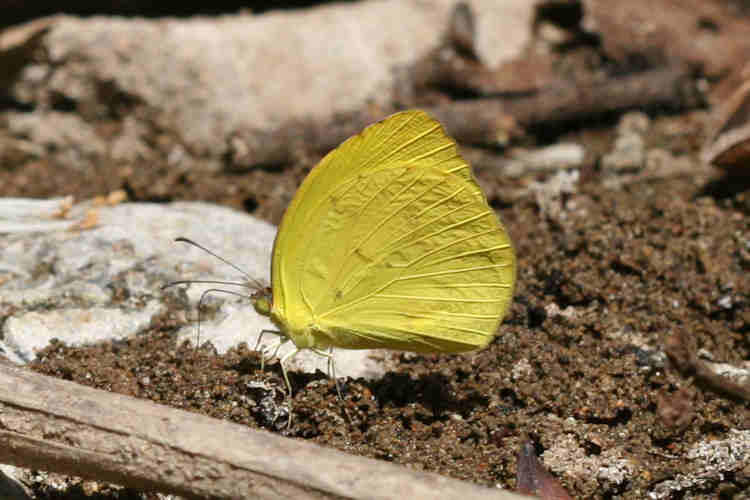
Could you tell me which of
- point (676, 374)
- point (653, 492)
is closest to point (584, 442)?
point (653, 492)

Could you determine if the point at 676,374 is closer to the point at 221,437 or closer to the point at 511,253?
the point at 511,253

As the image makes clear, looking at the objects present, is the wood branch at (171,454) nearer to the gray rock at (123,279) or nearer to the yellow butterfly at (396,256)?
the yellow butterfly at (396,256)

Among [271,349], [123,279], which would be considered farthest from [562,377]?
[123,279]

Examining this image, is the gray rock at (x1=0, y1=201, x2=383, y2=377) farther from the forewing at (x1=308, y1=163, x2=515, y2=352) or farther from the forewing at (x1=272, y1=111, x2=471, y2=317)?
the forewing at (x1=272, y1=111, x2=471, y2=317)

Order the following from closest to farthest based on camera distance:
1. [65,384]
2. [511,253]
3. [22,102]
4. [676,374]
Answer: [65,384]
[511,253]
[676,374]
[22,102]

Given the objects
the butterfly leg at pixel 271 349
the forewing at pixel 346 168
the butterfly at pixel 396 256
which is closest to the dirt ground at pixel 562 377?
the butterfly leg at pixel 271 349

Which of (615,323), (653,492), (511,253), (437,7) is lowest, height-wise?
(653,492)
